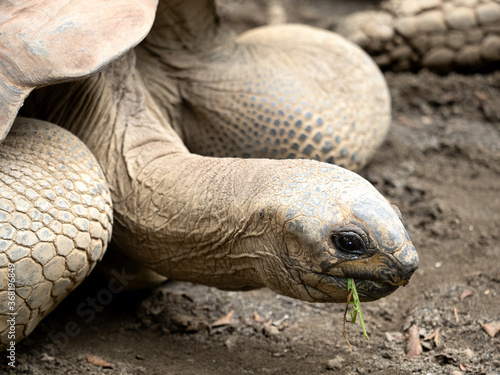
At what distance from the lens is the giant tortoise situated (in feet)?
6.57

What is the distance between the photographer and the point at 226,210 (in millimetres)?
2221

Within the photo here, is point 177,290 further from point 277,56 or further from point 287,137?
point 277,56

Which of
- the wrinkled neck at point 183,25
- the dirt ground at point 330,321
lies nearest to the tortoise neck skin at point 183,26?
the wrinkled neck at point 183,25

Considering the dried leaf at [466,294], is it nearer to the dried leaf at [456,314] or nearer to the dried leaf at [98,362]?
the dried leaf at [456,314]

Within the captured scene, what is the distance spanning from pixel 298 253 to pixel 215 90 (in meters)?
1.30

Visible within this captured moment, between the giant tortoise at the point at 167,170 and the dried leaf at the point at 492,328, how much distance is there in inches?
25.7

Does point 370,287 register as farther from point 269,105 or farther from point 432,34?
point 432,34

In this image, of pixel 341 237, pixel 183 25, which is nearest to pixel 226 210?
pixel 341 237

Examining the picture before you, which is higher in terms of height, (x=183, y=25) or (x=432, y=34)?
(x=183, y=25)

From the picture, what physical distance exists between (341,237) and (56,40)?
3.84ft

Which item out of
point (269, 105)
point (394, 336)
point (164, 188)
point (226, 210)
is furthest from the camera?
point (269, 105)

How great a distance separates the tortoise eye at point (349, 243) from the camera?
1.95m

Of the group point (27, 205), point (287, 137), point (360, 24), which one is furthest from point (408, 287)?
point (360, 24)

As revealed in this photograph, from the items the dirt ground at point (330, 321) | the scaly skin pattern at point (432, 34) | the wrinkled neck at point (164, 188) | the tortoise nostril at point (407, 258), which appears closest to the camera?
the tortoise nostril at point (407, 258)
